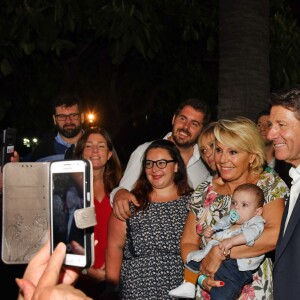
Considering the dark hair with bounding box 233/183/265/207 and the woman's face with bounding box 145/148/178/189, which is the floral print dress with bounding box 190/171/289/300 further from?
the woman's face with bounding box 145/148/178/189

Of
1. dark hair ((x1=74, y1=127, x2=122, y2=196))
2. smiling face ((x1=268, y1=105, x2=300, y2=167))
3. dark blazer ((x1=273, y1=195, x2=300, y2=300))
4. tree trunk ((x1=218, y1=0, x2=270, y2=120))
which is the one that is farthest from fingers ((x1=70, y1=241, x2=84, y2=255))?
tree trunk ((x1=218, y1=0, x2=270, y2=120))

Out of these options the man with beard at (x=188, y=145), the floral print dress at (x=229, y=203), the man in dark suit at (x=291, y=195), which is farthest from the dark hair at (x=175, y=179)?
the man in dark suit at (x=291, y=195)

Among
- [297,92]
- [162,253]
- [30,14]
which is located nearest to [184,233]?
[162,253]

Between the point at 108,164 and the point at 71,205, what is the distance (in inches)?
108

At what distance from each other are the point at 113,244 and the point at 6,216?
163 centimetres

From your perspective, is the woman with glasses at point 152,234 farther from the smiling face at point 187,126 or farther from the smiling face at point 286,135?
the smiling face at point 286,135

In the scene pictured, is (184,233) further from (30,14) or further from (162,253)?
(30,14)

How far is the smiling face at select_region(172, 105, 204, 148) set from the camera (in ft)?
16.0

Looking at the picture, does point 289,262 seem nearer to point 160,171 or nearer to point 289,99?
point 289,99

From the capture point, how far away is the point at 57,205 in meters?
2.19

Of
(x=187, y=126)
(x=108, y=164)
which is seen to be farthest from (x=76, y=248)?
(x=187, y=126)

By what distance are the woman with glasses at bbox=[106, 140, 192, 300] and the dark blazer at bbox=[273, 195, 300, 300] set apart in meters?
1.14

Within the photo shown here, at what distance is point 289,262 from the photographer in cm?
296

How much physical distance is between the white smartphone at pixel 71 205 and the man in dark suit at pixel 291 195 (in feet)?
4.12
